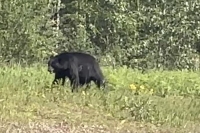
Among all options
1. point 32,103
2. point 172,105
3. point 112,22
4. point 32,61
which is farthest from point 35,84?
point 112,22

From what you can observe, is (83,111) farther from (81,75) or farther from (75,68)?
(81,75)

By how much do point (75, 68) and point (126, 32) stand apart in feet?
31.1

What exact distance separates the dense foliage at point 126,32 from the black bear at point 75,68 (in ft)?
26.2

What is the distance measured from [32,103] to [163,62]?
11.8 metres

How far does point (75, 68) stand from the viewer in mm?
9930

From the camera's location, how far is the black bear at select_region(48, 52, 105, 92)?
9.80 meters

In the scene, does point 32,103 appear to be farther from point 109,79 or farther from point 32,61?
point 32,61

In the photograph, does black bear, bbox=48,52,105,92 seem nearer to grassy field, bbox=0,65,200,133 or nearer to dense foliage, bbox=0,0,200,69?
grassy field, bbox=0,65,200,133

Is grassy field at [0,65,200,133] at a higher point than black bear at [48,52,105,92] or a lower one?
lower

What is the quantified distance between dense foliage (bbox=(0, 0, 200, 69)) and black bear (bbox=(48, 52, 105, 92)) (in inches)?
314

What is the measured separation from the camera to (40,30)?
18.3 meters

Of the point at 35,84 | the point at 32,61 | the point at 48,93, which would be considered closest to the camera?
the point at 48,93

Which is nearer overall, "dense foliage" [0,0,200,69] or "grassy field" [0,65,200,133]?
"grassy field" [0,65,200,133]

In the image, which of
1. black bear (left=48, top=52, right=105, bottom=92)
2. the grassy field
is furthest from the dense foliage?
the grassy field
